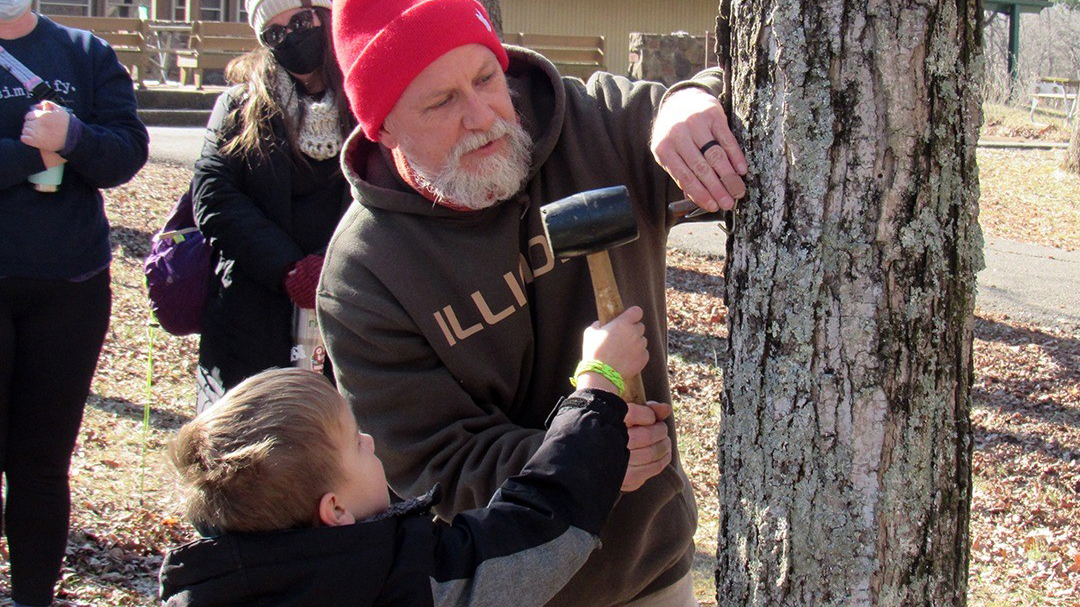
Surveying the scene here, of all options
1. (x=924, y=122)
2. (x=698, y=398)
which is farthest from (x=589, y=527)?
(x=698, y=398)

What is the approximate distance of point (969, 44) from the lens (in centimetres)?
186

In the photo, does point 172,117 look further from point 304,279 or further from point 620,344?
point 620,344

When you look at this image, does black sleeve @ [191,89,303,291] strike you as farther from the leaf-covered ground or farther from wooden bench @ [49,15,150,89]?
wooden bench @ [49,15,150,89]

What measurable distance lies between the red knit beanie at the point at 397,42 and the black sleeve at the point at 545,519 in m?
0.96

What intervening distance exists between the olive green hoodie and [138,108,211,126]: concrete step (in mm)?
15252

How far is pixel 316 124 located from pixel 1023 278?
6697 mm

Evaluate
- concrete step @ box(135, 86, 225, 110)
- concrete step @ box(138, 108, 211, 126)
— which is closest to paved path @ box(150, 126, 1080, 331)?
concrete step @ box(138, 108, 211, 126)

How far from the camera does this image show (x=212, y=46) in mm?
20672

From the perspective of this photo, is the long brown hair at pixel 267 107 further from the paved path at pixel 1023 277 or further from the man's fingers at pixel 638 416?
the paved path at pixel 1023 277

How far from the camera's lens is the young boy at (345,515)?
1.83 m

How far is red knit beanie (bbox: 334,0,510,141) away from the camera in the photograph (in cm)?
255

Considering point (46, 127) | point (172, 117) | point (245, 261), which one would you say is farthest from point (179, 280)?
point (172, 117)

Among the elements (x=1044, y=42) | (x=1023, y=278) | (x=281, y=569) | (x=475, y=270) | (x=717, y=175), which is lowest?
(x=1023, y=278)

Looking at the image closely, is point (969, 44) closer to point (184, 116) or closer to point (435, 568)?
point (435, 568)
